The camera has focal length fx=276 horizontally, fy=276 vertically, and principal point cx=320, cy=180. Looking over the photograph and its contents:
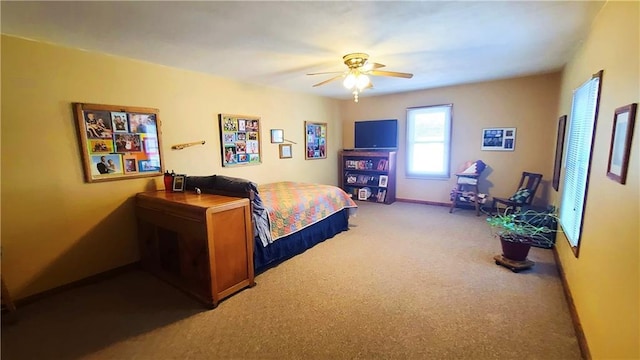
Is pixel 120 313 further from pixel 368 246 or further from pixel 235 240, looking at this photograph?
pixel 368 246

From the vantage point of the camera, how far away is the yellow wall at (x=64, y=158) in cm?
235

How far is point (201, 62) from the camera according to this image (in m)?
3.22

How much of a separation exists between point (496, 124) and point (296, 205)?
388cm

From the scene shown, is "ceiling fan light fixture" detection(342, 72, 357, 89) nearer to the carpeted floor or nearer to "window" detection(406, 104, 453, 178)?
the carpeted floor

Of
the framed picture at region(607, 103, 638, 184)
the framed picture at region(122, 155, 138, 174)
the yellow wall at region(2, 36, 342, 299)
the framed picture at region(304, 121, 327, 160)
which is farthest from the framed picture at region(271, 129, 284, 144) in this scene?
the framed picture at region(607, 103, 638, 184)

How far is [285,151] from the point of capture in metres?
5.04

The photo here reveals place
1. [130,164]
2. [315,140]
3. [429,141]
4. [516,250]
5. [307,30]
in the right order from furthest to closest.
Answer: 1. [315,140]
2. [429,141]
3. [130,164]
4. [516,250]
5. [307,30]

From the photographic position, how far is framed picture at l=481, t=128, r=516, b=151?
469cm

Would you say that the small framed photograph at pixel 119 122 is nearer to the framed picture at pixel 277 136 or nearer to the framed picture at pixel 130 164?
the framed picture at pixel 130 164

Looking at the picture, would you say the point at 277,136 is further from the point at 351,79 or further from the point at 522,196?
the point at 522,196

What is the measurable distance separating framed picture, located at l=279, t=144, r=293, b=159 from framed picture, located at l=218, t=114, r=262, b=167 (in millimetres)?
498

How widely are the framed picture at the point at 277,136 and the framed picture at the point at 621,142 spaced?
4065 mm

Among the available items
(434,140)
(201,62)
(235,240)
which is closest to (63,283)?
(235,240)

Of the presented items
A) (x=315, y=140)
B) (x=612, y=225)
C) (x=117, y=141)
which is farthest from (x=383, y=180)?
(x=117, y=141)
